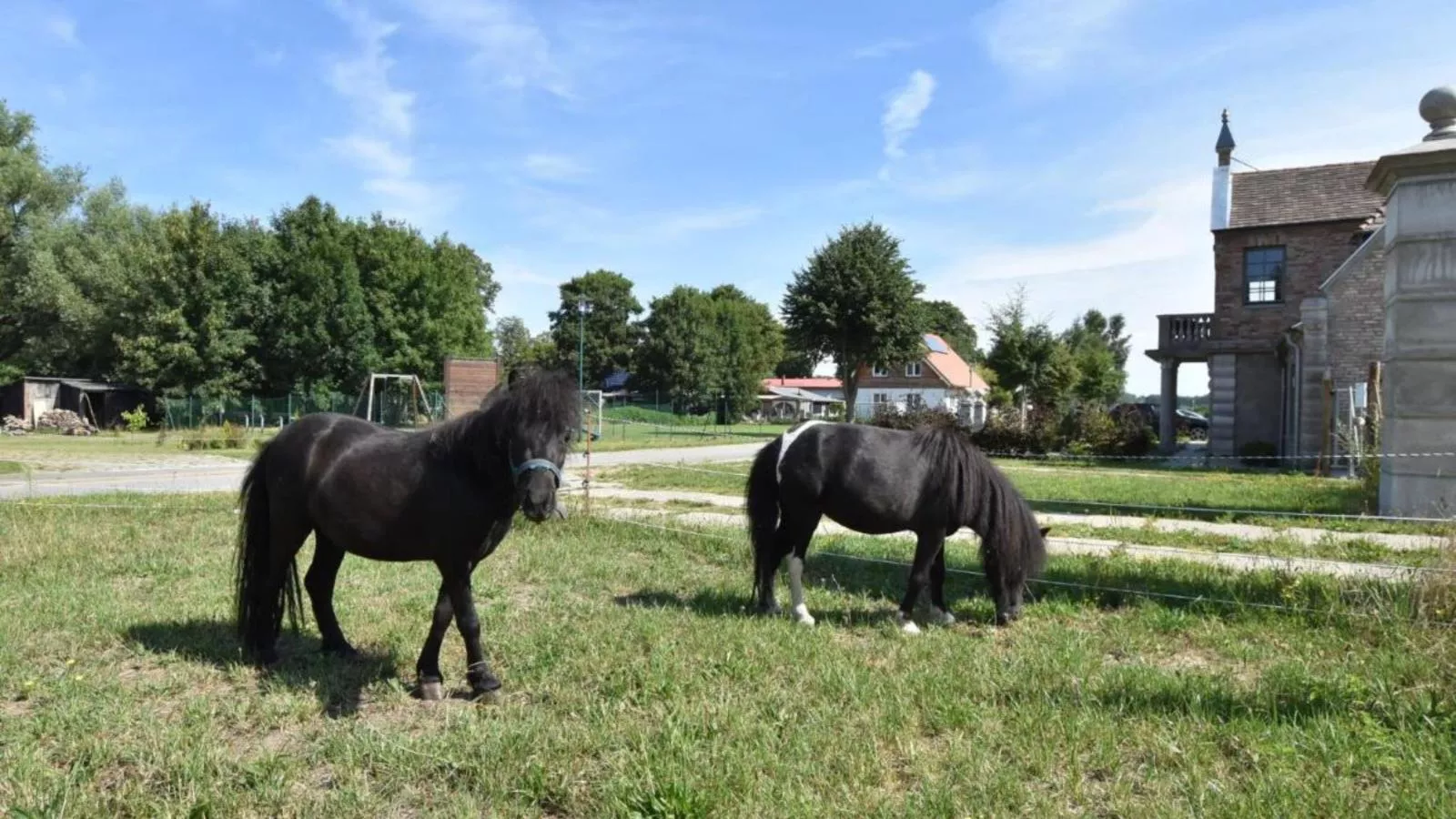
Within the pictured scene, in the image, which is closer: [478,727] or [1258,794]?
[1258,794]

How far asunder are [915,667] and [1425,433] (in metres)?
7.85

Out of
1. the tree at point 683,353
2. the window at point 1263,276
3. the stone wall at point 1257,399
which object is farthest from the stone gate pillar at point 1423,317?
the tree at point 683,353

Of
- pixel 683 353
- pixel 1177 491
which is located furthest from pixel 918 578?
pixel 683 353

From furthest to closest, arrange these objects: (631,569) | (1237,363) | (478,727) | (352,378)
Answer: (352,378)
(1237,363)
(631,569)
(478,727)

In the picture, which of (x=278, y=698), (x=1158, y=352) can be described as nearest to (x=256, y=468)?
(x=278, y=698)

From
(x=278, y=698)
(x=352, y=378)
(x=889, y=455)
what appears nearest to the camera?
(x=278, y=698)

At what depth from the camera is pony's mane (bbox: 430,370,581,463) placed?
167 inches

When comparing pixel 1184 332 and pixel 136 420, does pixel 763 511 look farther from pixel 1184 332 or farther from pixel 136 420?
pixel 136 420

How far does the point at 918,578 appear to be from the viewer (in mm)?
6027

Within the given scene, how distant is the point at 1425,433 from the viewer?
920cm

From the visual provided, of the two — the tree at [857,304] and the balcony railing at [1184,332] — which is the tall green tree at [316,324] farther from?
the balcony railing at [1184,332]

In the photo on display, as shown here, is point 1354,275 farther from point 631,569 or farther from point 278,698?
point 278,698

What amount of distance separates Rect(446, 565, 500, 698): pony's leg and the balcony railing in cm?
2493

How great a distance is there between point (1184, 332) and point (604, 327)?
207 feet
